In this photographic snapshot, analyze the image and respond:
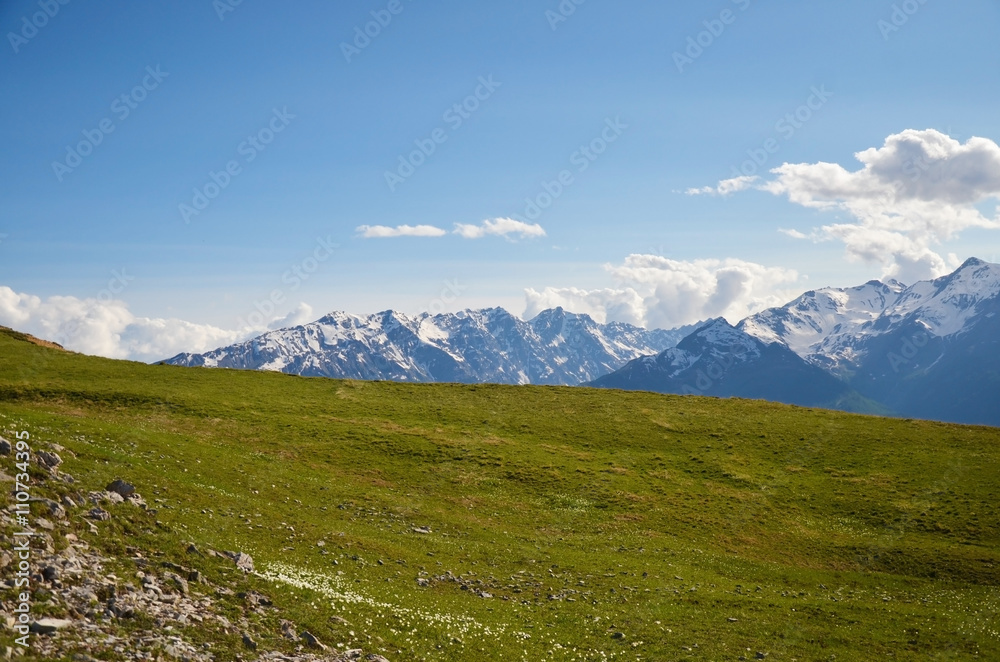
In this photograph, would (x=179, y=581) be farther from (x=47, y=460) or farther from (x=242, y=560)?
(x=47, y=460)

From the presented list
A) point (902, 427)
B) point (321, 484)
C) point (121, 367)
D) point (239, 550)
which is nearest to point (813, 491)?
point (902, 427)

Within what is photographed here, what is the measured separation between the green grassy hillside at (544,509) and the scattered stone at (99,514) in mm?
368

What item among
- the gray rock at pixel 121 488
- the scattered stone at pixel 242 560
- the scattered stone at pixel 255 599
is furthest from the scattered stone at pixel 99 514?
the scattered stone at pixel 255 599

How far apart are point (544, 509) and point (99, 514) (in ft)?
106

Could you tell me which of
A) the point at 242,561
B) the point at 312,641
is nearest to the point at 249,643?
the point at 312,641

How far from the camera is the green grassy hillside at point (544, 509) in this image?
25312mm

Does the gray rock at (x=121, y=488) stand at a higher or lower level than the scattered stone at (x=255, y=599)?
higher

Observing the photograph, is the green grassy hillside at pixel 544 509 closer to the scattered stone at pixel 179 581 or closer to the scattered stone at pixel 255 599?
the scattered stone at pixel 255 599

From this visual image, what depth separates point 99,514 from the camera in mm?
21453

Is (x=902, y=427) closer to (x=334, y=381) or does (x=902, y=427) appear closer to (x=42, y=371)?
(x=334, y=381)

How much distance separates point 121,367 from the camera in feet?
237

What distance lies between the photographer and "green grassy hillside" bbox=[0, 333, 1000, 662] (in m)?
25.3

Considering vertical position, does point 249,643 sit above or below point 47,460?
below

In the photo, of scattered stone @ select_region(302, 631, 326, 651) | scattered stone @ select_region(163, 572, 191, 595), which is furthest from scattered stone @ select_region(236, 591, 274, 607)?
scattered stone @ select_region(302, 631, 326, 651)
